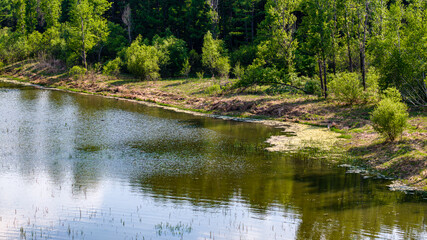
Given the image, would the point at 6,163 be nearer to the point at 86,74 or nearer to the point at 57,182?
the point at 57,182

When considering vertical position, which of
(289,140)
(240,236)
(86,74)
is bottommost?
(240,236)

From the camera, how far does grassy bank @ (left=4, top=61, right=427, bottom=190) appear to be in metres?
26.7

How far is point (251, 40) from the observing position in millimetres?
85750

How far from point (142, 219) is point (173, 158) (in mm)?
11132

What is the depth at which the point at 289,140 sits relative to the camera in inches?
1378

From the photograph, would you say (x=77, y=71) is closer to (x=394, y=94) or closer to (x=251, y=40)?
(x=251, y=40)

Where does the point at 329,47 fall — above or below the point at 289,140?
above

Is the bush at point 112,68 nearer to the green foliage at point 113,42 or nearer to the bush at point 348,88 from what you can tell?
the green foliage at point 113,42

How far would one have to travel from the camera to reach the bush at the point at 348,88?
42.1m

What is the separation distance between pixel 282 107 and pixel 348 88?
7.90 meters

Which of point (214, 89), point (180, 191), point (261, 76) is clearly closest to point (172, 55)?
point (214, 89)

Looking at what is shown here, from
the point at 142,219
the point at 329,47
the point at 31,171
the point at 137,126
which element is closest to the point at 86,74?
the point at 137,126

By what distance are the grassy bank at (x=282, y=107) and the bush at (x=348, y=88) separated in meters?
0.90

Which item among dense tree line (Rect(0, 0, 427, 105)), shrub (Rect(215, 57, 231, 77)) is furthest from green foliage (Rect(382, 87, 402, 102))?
shrub (Rect(215, 57, 231, 77))
